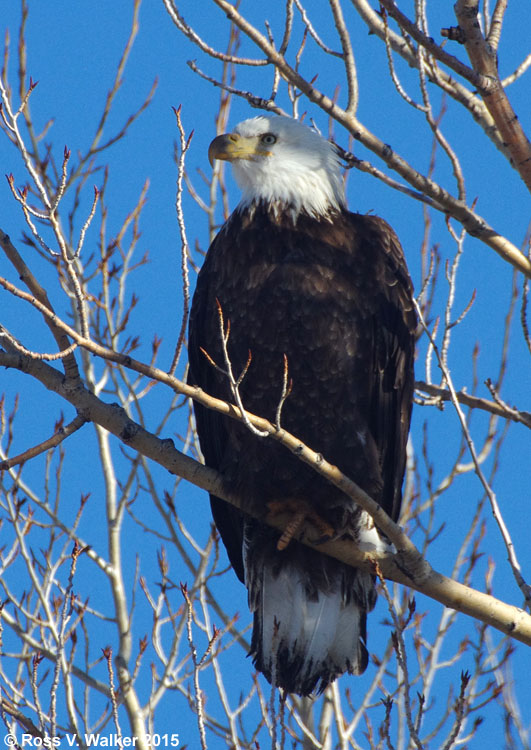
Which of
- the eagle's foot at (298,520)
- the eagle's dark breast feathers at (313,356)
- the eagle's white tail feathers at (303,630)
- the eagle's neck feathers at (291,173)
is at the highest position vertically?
the eagle's neck feathers at (291,173)

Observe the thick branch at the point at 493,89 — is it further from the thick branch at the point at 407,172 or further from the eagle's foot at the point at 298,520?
the eagle's foot at the point at 298,520

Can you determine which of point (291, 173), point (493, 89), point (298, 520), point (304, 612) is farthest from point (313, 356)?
point (493, 89)

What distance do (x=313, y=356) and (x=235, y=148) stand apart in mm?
1123

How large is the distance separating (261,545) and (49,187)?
260cm

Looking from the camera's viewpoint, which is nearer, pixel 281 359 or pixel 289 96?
pixel 281 359

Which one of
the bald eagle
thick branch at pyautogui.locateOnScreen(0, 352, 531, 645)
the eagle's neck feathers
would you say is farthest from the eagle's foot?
the eagle's neck feathers

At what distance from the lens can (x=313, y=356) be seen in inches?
149

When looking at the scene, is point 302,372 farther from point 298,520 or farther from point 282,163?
point 282,163

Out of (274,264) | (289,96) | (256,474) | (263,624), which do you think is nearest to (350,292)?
(274,264)

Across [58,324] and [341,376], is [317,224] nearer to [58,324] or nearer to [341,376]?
[341,376]

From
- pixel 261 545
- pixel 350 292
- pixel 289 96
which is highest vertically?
pixel 289 96

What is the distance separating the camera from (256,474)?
3.90 m

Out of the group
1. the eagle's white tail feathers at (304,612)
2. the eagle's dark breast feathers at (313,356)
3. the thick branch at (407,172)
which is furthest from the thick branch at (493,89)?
the eagle's white tail feathers at (304,612)

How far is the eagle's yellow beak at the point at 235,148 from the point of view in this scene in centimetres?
437
